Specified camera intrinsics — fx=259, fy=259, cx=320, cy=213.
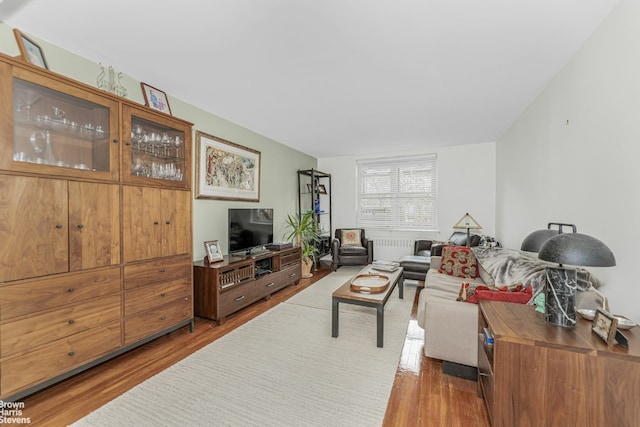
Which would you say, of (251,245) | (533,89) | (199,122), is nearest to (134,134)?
(199,122)

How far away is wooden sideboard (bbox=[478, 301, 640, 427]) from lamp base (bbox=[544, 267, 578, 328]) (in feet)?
0.14

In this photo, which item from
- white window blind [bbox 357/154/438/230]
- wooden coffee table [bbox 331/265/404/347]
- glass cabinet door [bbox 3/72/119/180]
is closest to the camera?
glass cabinet door [bbox 3/72/119/180]

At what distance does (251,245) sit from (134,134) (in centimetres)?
198

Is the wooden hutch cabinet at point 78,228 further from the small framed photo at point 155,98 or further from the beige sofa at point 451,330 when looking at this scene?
the beige sofa at point 451,330

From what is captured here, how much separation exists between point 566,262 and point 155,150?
3.15 meters

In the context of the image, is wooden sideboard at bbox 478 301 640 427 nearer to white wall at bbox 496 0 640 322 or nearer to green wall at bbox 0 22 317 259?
white wall at bbox 496 0 640 322

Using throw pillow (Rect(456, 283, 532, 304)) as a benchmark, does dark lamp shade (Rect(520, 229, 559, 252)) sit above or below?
above

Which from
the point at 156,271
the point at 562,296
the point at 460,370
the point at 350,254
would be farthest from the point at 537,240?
the point at 350,254

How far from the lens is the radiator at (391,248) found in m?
5.74

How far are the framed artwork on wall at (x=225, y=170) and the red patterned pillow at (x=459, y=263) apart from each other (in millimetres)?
3060

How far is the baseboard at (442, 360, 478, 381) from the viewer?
6.44 feet

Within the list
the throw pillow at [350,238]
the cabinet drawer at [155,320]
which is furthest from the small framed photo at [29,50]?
the throw pillow at [350,238]

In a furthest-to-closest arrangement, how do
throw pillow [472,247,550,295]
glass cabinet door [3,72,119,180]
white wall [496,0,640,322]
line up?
throw pillow [472,247,550,295]
glass cabinet door [3,72,119,180]
white wall [496,0,640,322]

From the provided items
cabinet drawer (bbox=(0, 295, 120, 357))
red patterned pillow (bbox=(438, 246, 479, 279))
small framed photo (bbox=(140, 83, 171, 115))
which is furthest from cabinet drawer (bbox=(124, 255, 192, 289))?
red patterned pillow (bbox=(438, 246, 479, 279))
